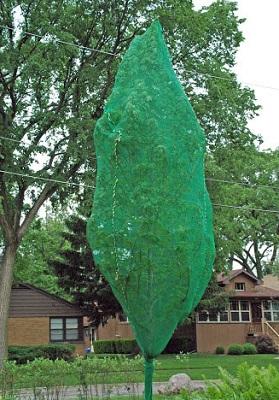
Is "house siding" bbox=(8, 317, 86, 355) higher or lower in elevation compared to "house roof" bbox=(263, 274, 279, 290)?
lower

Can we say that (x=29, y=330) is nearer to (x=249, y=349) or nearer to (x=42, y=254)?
Answer: (x=42, y=254)

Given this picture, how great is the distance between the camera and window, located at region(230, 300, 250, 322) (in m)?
37.9

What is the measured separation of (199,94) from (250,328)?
20.2 meters

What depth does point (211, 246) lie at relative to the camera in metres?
6.53

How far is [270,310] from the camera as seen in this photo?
130 ft

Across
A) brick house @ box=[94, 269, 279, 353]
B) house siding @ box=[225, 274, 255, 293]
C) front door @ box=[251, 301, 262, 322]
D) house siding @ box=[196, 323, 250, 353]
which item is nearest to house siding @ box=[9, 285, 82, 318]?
brick house @ box=[94, 269, 279, 353]

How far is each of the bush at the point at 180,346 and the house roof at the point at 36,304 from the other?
7.13 m

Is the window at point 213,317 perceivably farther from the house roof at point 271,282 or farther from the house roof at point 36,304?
the house roof at point 36,304

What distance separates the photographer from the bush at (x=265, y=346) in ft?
111

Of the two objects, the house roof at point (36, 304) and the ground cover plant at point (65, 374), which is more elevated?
the house roof at point (36, 304)

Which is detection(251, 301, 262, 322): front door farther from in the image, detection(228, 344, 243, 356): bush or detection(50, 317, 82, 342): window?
detection(50, 317, 82, 342): window

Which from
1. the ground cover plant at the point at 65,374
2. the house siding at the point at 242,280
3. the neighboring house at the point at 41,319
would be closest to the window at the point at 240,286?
the house siding at the point at 242,280

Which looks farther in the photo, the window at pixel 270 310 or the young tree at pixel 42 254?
the window at pixel 270 310

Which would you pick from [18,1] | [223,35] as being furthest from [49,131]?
[223,35]
